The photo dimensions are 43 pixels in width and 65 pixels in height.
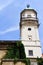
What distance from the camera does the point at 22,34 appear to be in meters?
40.1

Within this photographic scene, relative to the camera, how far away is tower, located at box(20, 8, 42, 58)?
122 feet

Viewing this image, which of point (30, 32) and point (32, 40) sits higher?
point (30, 32)

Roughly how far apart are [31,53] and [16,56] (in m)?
6.71

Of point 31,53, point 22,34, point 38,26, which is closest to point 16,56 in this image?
point 31,53

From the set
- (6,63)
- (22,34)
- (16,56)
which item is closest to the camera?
(6,63)

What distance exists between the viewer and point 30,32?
1583 inches

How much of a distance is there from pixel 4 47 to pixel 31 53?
717 cm

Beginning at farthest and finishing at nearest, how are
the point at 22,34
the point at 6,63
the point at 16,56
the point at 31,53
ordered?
the point at 22,34 → the point at 31,53 → the point at 16,56 → the point at 6,63

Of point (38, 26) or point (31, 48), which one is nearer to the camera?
point (31, 48)

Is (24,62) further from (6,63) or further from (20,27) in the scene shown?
(20,27)

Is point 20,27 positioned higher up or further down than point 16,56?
higher up

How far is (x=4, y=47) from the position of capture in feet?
104

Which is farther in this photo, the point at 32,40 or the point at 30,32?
the point at 30,32

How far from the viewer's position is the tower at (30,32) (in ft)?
122
